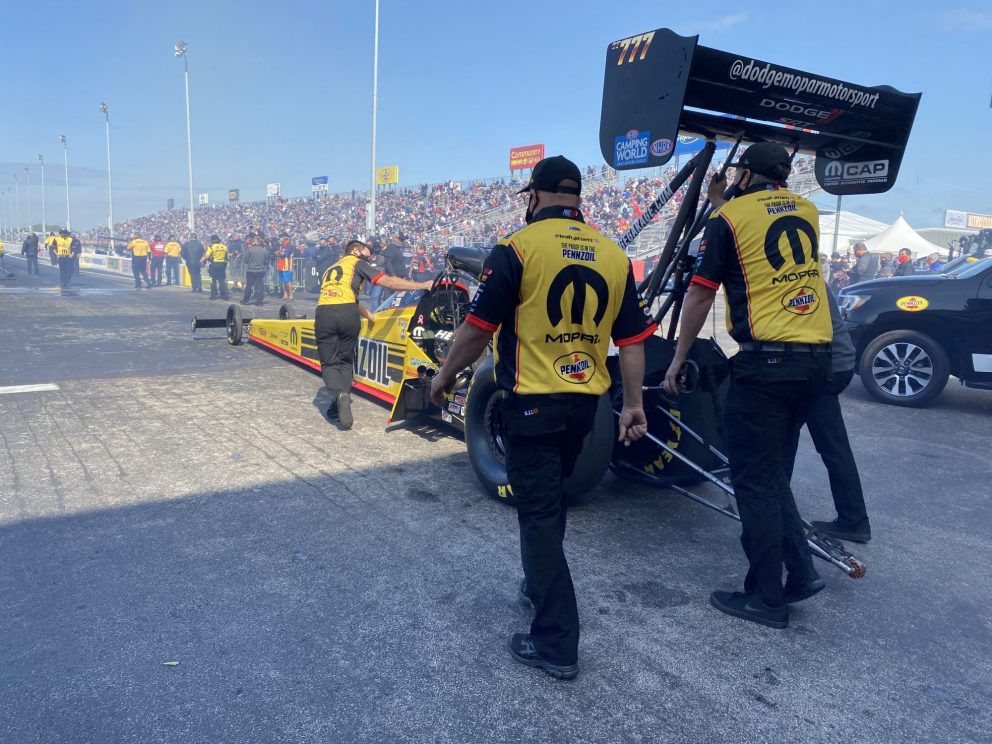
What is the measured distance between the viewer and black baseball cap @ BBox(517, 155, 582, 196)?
2695 mm

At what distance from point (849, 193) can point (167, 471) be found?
506 cm

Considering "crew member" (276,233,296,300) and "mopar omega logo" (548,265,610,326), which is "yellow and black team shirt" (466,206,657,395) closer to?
"mopar omega logo" (548,265,610,326)

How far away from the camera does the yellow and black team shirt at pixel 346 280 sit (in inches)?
242

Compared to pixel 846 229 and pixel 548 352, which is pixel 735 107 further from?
pixel 846 229

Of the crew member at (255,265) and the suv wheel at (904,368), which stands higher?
the crew member at (255,265)

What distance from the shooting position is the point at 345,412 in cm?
595

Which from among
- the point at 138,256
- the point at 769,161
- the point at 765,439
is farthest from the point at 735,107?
the point at 138,256

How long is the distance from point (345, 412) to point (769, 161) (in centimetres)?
409

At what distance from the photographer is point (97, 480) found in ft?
14.8

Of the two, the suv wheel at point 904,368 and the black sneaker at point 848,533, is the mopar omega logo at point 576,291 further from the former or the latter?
the suv wheel at point 904,368

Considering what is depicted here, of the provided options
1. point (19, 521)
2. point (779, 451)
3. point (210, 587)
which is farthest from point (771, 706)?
point (19, 521)

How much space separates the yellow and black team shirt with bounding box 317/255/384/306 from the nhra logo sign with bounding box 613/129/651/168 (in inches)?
120

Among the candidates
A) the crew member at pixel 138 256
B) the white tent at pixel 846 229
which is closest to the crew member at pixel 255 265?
the crew member at pixel 138 256

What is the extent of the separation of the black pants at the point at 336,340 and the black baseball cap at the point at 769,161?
3994 mm
